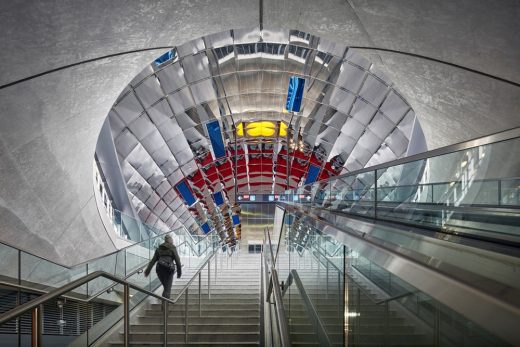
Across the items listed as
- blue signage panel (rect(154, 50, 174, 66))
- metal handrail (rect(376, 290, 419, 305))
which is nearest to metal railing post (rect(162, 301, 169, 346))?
metal handrail (rect(376, 290, 419, 305))

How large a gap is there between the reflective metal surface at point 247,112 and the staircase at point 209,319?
12.1 metres

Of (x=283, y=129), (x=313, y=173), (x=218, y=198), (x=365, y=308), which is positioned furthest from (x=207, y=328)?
(x=218, y=198)

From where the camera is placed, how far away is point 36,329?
2789 millimetres

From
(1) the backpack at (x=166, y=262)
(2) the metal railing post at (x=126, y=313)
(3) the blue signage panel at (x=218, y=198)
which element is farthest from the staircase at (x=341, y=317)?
(3) the blue signage panel at (x=218, y=198)

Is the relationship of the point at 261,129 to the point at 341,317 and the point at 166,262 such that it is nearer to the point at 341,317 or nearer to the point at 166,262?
the point at 166,262

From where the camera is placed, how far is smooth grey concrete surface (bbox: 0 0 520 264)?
7.03m

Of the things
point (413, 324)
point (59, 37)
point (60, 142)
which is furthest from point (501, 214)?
point (60, 142)

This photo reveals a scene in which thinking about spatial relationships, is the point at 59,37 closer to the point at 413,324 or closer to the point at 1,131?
the point at 1,131

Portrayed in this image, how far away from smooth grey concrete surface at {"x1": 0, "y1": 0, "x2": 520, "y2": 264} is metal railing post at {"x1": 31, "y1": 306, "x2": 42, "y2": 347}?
16.1 ft

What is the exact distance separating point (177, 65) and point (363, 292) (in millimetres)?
20913

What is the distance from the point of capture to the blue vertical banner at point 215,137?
95.6 feet

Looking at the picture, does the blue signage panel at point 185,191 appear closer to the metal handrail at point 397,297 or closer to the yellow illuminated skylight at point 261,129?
the yellow illuminated skylight at point 261,129

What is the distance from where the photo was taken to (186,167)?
32.7 metres

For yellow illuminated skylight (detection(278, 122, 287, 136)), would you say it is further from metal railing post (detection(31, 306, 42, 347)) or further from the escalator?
metal railing post (detection(31, 306, 42, 347))
